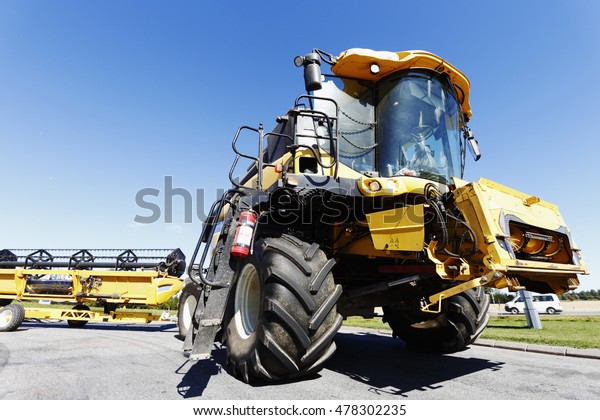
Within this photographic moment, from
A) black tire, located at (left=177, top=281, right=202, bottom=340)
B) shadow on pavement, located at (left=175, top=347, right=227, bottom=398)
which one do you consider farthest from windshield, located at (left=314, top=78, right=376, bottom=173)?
black tire, located at (left=177, top=281, right=202, bottom=340)

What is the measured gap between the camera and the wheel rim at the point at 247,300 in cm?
439

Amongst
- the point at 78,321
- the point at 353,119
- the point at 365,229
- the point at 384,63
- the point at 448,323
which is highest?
the point at 384,63

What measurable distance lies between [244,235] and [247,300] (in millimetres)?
1244

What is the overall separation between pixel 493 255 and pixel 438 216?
1.86 ft

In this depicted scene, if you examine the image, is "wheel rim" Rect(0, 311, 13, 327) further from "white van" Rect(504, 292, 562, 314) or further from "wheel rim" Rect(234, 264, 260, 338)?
"white van" Rect(504, 292, 562, 314)

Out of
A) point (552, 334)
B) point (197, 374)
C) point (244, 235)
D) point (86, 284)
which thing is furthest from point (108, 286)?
point (552, 334)

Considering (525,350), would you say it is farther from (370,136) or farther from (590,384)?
(370,136)

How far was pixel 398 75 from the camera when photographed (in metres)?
4.53

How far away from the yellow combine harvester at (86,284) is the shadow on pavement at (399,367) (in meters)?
5.38

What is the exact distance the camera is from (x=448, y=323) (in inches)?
207

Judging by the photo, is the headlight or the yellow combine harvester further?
the yellow combine harvester

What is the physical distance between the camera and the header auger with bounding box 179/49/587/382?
3451mm

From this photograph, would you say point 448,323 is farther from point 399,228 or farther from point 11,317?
point 11,317

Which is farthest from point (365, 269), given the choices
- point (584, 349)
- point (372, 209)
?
point (584, 349)
